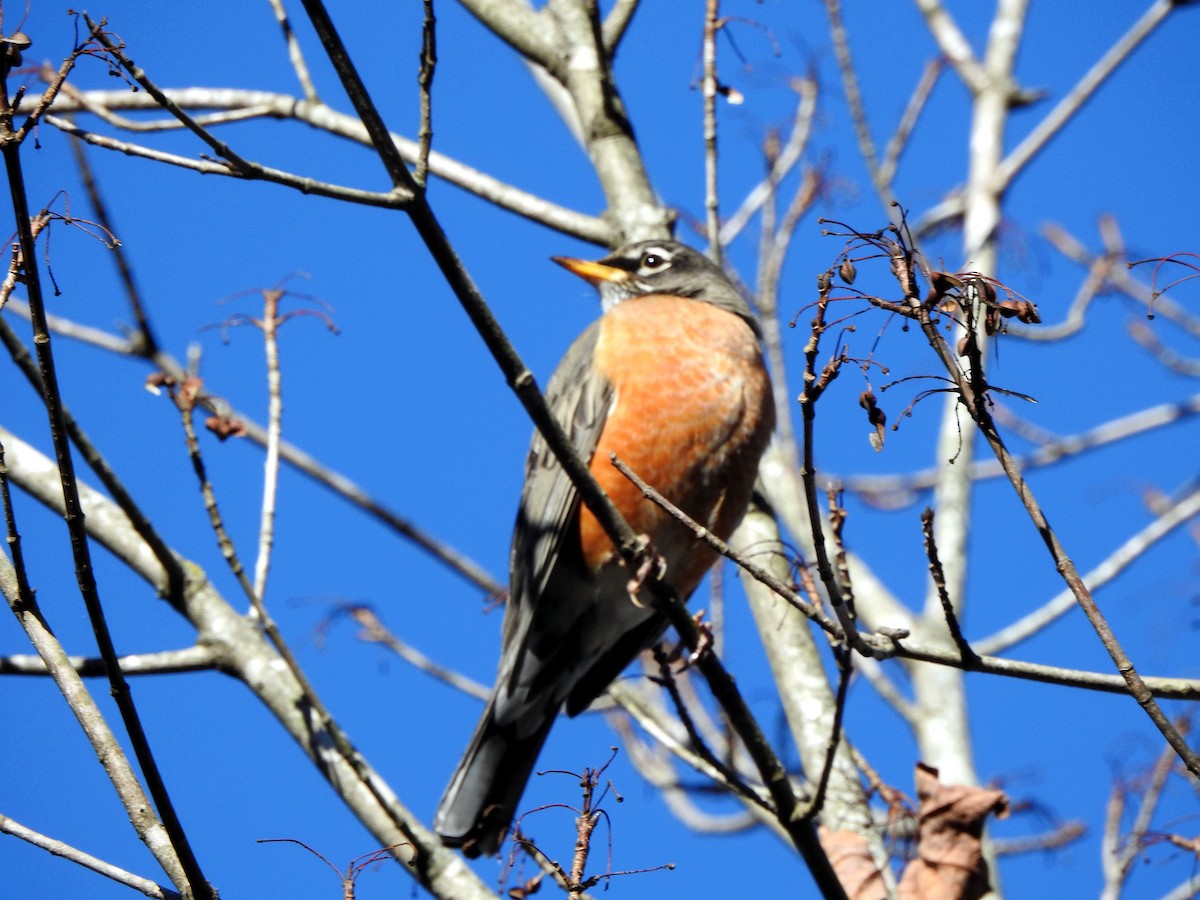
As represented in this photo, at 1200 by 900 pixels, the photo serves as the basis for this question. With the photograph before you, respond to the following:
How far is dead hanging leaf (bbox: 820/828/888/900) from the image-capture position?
135 inches

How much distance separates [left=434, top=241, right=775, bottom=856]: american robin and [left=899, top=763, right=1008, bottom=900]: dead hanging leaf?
3.83ft

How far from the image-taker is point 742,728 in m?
3.12

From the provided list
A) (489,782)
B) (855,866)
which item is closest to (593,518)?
(489,782)

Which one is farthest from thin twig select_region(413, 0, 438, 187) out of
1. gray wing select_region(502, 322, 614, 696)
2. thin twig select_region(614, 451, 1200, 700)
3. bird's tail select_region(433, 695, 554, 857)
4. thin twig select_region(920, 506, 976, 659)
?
bird's tail select_region(433, 695, 554, 857)

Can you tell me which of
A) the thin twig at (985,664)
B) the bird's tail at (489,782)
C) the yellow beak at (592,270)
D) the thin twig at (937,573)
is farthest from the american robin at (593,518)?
the thin twig at (937,573)

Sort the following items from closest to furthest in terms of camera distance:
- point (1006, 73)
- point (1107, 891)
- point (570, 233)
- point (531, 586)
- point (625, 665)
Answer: point (1107, 891), point (531, 586), point (625, 665), point (570, 233), point (1006, 73)

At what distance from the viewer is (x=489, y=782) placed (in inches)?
174

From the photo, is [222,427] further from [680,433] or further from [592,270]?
[592,270]

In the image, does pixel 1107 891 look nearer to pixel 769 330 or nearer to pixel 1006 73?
pixel 769 330

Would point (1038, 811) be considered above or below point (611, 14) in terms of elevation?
below

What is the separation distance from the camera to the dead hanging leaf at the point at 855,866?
342cm

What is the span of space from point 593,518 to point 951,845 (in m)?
1.51

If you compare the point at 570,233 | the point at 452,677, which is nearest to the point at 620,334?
the point at 570,233

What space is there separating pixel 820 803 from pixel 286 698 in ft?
5.72
